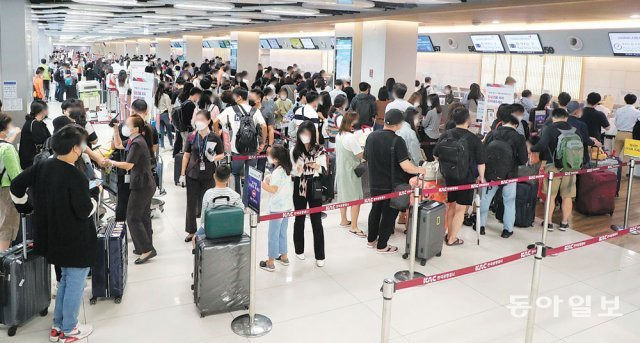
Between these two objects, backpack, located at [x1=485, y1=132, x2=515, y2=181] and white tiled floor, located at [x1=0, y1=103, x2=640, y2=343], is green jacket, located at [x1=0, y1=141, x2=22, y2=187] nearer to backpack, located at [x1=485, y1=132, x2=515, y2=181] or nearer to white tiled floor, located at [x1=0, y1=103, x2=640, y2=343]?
white tiled floor, located at [x1=0, y1=103, x2=640, y2=343]

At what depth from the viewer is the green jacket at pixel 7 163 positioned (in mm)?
5016

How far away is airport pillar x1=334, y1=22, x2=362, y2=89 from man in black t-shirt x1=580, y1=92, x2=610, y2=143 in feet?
22.6

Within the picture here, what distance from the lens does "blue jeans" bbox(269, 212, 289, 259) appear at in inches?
224

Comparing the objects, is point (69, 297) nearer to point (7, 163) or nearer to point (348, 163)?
point (7, 163)

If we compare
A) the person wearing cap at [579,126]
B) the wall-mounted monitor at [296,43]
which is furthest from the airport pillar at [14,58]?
the wall-mounted monitor at [296,43]

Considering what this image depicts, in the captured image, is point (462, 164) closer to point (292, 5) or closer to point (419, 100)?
point (419, 100)

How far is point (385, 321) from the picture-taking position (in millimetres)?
3391

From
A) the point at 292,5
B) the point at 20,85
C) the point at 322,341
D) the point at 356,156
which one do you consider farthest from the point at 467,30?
the point at 322,341

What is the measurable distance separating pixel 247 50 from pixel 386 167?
18.6 m

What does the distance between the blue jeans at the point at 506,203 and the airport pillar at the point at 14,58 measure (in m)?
8.56

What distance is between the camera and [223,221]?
4.68 meters

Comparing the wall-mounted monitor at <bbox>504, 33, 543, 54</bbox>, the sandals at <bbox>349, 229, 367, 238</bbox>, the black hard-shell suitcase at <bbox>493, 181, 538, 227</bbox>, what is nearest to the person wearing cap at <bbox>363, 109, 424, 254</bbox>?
the sandals at <bbox>349, 229, 367, 238</bbox>

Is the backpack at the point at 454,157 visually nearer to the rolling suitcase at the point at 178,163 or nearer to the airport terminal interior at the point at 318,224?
the airport terminal interior at the point at 318,224

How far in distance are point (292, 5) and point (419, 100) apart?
356 cm
